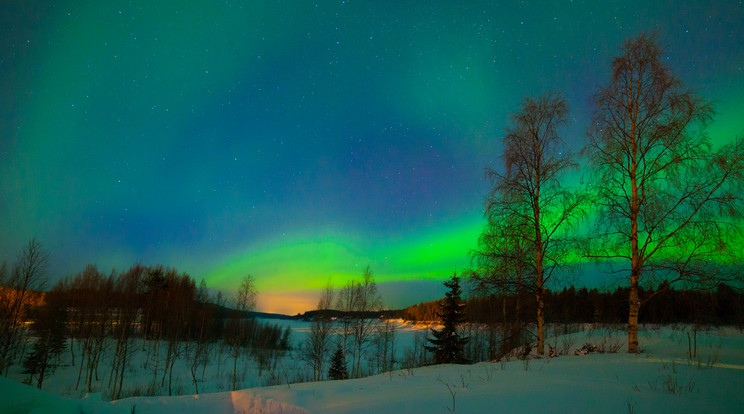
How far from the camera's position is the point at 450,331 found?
21.3 metres

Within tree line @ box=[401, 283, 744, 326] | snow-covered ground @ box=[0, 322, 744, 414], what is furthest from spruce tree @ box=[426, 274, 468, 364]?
snow-covered ground @ box=[0, 322, 744, 414]

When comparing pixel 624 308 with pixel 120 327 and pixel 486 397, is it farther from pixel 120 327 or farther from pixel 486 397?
pixel 120 327

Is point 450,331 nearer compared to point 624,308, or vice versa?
point 450,331

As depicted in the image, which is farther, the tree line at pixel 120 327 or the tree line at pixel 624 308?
the tree line at pixel 120 327

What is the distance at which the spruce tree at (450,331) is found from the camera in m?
21.0

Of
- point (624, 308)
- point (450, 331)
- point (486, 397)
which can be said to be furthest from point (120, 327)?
point (624, 308)

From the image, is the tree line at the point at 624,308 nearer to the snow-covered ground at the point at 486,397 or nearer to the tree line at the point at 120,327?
the snow-covered ground at the point at 486,397

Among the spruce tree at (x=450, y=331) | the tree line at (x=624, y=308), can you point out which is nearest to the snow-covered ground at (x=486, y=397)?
the tree line at (x=624, y=308)

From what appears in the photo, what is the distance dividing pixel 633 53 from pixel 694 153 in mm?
4648

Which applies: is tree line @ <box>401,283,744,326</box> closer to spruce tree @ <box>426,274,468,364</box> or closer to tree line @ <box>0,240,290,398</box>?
spruce tree @ <box>426,274,468,364</box>

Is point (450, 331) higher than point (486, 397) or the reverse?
the reverse

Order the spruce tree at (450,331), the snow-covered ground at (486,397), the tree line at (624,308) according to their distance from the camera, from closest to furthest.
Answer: the snow-covered ground at (486,397) → the tree line at (624,308) → the spruce tree at (450,331)

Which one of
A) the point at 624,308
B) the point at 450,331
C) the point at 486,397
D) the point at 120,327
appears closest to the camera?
the point at 486,397

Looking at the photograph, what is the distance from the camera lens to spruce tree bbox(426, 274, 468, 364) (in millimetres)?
21016
